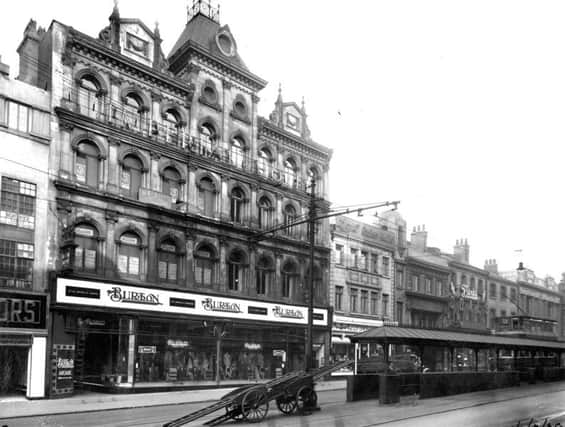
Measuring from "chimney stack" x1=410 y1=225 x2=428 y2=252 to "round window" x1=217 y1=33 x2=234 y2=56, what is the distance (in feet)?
92.5

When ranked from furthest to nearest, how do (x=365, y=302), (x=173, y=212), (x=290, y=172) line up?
(x=365, y=302) → (x=290, y=172) → (x=173, y=212)

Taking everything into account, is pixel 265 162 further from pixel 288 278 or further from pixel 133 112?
pixel 133 112

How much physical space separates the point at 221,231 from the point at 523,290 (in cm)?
5056

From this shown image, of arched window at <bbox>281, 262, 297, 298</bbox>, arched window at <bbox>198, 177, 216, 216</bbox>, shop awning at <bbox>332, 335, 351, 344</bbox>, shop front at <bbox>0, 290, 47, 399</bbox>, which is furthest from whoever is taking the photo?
shop awning at <bbox>332, 335, 351, 344</bbox>

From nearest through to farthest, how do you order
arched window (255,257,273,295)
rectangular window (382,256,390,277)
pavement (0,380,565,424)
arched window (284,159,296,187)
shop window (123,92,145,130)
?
1. pavement (0,380,565,424)
2. shop window (123,92,145,130)
3. arched window (255,257,273,295)
4. arched window (284,159,296,187)
5. rectangular window (382,256,390,277)

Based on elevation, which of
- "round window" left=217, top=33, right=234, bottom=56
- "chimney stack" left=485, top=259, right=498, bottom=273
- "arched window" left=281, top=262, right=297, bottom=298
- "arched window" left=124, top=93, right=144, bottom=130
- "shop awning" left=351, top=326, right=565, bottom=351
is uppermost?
"round window" left=217, top=33, right=234, bottom=56

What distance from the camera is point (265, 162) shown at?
142 ft

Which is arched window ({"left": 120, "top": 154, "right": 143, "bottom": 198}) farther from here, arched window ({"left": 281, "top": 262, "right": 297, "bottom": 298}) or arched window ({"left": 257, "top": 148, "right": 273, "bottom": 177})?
arched window ({"left": 281, "top": 262, "right": 297, "bottom": 298})

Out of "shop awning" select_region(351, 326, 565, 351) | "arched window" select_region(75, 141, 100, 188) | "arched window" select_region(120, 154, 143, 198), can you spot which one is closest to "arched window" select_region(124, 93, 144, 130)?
"arched window" select_region(120, 154, 143, 198)

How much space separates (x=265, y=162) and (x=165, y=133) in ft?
29.5

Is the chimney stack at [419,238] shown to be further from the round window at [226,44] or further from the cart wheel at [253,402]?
the cart wheel at [253,402]

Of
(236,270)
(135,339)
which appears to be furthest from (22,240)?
(236,270)

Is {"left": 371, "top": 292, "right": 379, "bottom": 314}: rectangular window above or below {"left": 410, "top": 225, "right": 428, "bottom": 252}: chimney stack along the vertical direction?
below

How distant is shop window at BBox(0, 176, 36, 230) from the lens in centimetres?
2855
